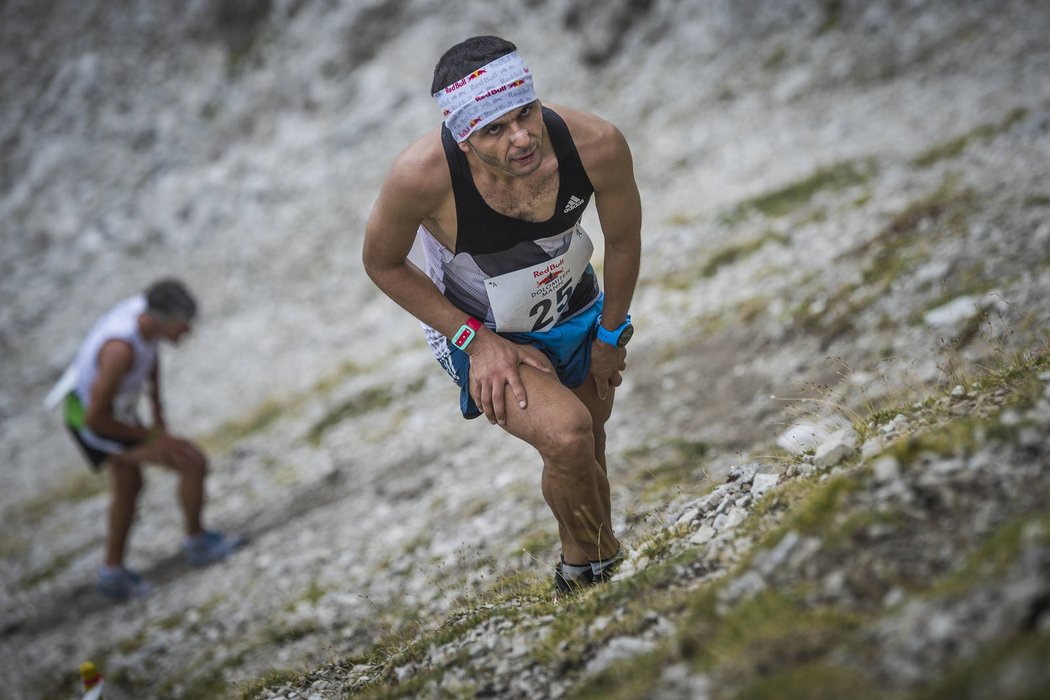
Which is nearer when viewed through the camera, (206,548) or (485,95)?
(485,95)

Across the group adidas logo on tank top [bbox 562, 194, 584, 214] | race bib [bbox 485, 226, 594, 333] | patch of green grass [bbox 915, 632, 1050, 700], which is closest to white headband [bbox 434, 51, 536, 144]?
adidas logo on tank top [bbox 562, 194, 584, 214]

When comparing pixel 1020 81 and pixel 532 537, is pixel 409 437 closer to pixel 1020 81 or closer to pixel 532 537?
pixel 532 537

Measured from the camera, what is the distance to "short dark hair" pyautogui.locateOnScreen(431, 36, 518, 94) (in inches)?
167

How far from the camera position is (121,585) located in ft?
31.5

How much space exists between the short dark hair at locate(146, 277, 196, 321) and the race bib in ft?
18.7

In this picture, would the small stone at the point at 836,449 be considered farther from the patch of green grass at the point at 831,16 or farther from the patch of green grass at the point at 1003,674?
the patch of green grass at the point at 831,16


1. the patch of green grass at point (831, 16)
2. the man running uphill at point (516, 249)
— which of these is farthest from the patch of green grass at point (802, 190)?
the man running uphill at point (516, 249)

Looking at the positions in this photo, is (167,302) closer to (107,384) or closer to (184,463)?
(107,384)

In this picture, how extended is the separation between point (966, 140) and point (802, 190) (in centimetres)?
223

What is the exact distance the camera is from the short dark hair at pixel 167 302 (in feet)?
30.0

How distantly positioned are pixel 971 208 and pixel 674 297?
12.2ft

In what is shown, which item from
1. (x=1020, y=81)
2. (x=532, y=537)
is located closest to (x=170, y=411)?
(x=532, y=537)

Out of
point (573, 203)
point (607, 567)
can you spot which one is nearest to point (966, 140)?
point (573, 203)

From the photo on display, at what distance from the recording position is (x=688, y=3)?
59.6 feet
